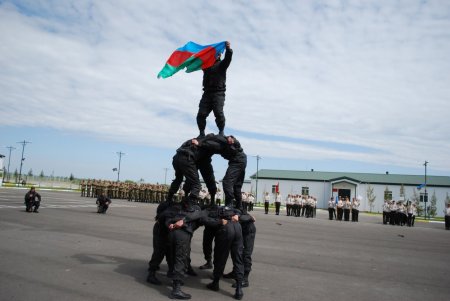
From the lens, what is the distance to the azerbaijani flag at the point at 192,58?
327 inches

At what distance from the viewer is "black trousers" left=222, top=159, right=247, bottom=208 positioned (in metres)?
7.05

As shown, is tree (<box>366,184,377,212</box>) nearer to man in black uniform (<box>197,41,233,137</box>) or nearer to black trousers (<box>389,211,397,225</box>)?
black trousers (<box>389,211,397,225</box>)

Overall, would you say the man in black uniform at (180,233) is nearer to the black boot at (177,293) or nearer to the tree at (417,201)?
the black boot at (177,293)

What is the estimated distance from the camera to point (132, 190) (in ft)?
120

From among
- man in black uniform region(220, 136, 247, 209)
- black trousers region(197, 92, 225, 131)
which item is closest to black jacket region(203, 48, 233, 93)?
black trousers region(197, 92, 225, 131)

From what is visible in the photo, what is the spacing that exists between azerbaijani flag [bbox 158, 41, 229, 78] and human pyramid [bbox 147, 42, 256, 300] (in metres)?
0.16

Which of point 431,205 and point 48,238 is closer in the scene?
point 48,238

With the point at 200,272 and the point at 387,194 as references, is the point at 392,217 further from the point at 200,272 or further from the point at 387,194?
the point at 387,194

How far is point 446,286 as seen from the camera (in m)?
6.94

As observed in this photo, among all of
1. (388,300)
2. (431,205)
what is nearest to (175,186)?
(388,300)

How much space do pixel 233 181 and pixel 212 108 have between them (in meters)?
1.98

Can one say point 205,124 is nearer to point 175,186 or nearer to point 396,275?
point 175,186

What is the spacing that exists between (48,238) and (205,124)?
5.70 metres

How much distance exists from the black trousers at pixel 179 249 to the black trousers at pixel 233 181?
1305 millimetres
